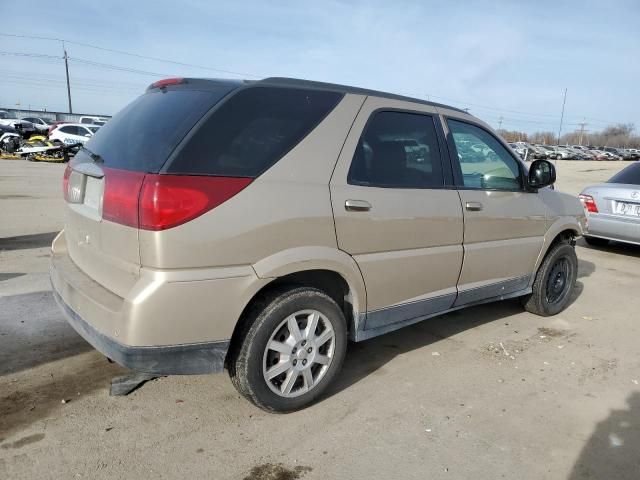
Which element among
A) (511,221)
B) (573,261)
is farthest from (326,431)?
(573,261)

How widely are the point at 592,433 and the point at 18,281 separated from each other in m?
5.15

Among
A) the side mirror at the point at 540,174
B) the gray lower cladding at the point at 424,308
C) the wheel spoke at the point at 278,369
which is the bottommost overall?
the wheel spoke at the point at 278,369

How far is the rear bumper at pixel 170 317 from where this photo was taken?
7.90 ft

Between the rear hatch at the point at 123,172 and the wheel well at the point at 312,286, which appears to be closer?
the rear hatch at the point at 123,172

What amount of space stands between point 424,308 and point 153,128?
2.17 metres

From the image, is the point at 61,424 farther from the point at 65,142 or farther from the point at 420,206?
the point at 65,142

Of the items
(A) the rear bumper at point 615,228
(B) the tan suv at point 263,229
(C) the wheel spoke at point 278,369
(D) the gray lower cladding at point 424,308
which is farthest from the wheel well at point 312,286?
(A) the rear bumper at point 615,228

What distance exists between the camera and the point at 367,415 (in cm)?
306

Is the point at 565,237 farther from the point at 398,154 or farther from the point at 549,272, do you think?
the point at 398,154

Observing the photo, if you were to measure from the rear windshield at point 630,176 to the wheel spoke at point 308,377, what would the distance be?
22.3 ft

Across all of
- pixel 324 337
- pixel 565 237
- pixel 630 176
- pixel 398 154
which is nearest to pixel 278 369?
pixel 324 337

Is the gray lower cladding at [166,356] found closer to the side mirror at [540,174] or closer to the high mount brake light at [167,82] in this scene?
the high mount brake light at [167,82]

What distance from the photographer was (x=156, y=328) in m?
2.43

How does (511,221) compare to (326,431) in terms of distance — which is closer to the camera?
(326,431)
